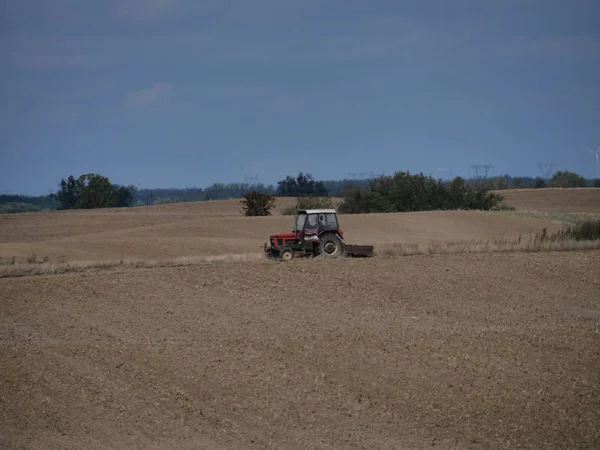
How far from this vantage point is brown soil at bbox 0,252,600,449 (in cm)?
1446

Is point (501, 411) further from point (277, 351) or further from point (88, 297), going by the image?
point (88, 297)

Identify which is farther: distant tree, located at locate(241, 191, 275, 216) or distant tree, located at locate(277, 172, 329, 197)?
distant tree, located at locate(277, 172, 329, 197)

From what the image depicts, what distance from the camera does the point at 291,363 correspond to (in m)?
17.0

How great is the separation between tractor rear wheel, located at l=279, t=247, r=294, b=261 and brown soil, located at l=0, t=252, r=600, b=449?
4.99 metres

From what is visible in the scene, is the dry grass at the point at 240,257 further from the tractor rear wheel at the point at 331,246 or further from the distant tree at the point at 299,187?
the distant tree at the point at 299,187

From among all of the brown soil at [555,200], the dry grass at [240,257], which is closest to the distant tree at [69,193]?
the brown soil at [555,200]

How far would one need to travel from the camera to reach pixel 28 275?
26500 millimetres

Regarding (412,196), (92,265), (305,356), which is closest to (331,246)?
(92,265)

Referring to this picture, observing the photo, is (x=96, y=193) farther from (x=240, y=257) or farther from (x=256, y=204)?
(x=240, y=257)

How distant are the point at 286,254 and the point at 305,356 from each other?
13.1 m

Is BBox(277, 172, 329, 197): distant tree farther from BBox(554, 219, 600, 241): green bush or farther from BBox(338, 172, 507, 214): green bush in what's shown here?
Answer: BBox(554, 219, 600, 241): green bush

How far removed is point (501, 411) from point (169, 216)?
69079 mm

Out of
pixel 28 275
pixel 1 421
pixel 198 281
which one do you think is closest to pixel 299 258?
pixel 198 281

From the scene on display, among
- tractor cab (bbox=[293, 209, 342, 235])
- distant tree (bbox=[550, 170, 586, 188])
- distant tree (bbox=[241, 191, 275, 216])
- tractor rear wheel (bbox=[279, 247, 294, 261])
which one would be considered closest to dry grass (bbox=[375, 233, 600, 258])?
tractor cab (bbox=[293, 209, 342, 235])
